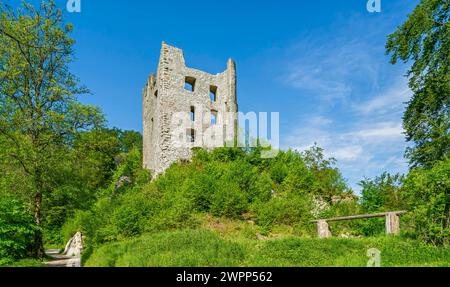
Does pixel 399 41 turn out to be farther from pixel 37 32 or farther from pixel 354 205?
pixel 37 32

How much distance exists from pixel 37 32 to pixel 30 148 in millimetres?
5204

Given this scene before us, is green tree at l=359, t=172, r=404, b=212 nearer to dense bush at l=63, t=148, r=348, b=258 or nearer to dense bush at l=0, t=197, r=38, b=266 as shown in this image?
dense bush at l=63, t=148, r=348, b=258

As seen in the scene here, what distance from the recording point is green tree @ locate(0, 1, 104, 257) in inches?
480

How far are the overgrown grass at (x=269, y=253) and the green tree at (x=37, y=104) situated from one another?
5719 mm

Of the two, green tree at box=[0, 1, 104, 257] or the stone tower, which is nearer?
green tree at box=[0, 1, 104, 257]

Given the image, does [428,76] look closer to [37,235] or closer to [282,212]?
[282,212]

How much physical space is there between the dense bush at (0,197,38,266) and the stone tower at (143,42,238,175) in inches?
393

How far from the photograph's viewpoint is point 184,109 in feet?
69.6

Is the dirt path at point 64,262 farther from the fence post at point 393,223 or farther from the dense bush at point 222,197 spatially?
the fence post at point 393,223

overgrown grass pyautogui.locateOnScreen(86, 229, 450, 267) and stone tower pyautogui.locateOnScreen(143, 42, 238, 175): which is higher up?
stone tower pyautogui.locateOnScreen(143, 42, 238, 175)

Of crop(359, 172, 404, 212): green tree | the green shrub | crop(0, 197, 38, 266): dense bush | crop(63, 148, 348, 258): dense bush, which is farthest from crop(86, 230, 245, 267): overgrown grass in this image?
crop(359, 172, 404, 212): green tree

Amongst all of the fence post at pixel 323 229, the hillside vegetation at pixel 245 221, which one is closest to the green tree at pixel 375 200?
the hillside vegetation at pixel 245 221

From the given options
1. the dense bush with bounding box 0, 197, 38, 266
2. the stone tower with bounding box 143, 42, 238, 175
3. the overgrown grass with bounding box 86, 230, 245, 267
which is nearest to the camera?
the overgrown grass with bounding box 86, 230, 245, 267

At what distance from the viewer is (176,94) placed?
69.2ft
